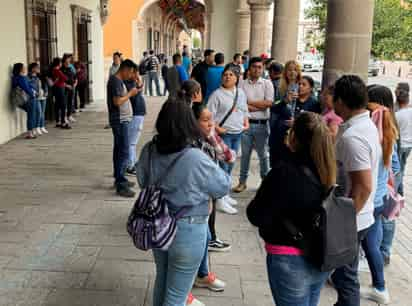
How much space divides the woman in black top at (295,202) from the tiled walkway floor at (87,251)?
4.10 ft

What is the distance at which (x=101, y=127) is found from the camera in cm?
1060

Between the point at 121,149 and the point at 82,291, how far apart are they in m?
2.46

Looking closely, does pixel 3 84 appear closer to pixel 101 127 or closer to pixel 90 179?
pixel 101 127

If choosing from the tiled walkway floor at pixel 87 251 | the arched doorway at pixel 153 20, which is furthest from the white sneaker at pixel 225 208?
the arched doorway at pixel 153 20

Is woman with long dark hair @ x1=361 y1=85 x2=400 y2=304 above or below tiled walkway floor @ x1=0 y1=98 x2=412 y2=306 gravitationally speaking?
above

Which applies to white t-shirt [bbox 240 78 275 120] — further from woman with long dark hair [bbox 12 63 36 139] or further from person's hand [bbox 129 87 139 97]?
woman with long dark hair [bbox 12 63 36 139]

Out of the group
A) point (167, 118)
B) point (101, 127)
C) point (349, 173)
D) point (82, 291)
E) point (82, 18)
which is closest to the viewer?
point (167, 118)

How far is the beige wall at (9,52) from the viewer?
8672 millimetres

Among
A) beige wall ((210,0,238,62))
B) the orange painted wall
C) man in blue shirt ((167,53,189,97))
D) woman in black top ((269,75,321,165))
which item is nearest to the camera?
woman in black top ((269,75,321,165))

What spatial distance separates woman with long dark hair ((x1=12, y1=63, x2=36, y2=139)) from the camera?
8.84 m

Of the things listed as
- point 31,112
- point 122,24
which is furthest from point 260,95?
point 122,24

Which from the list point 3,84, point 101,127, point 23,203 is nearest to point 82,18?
point 101,127

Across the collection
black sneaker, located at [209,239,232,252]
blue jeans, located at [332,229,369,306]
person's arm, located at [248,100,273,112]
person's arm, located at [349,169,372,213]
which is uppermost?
person's arm, located at [248,100,273,112]

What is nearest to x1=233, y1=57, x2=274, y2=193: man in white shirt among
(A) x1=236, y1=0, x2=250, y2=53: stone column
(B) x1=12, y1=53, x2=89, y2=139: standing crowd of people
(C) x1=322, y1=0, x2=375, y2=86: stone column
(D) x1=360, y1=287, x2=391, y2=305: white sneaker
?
(C) x1=322, y1=0, x2=375, y2=86: stone column
